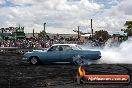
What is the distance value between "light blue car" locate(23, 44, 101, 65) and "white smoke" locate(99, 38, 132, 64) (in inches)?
62.1

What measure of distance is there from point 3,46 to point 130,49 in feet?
77.3

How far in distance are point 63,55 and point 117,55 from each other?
429 cm

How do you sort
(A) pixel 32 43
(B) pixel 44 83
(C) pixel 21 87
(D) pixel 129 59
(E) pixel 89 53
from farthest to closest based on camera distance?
(A) pixel 32 43
(D) pixel 129 59
(E) pixel 89 53
(B) pixel 44 83
(C) pixel 21 87

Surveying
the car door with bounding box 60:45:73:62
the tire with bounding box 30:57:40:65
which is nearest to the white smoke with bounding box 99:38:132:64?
the car door with bounding box 60:45:73:62

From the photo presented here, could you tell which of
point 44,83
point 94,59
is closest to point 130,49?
point 94,59

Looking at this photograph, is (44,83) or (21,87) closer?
(21,87)

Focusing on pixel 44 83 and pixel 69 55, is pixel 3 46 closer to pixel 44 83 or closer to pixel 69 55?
pixel 69 55

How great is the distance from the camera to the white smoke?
79.0 ft

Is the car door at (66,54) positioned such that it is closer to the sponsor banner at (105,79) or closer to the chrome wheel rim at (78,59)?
the chrome wheel rim at (78,59)

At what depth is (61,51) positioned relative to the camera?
902 inches

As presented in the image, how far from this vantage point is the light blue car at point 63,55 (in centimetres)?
2238

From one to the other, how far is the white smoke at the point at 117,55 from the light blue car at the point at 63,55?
1.58 metres

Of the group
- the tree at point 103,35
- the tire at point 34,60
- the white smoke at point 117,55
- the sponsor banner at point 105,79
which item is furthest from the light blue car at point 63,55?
the tree at point 103,35

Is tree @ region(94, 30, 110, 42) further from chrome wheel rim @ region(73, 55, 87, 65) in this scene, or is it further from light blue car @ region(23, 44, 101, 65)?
chrome wheel rim @ region(73, 55, 87, 65)
